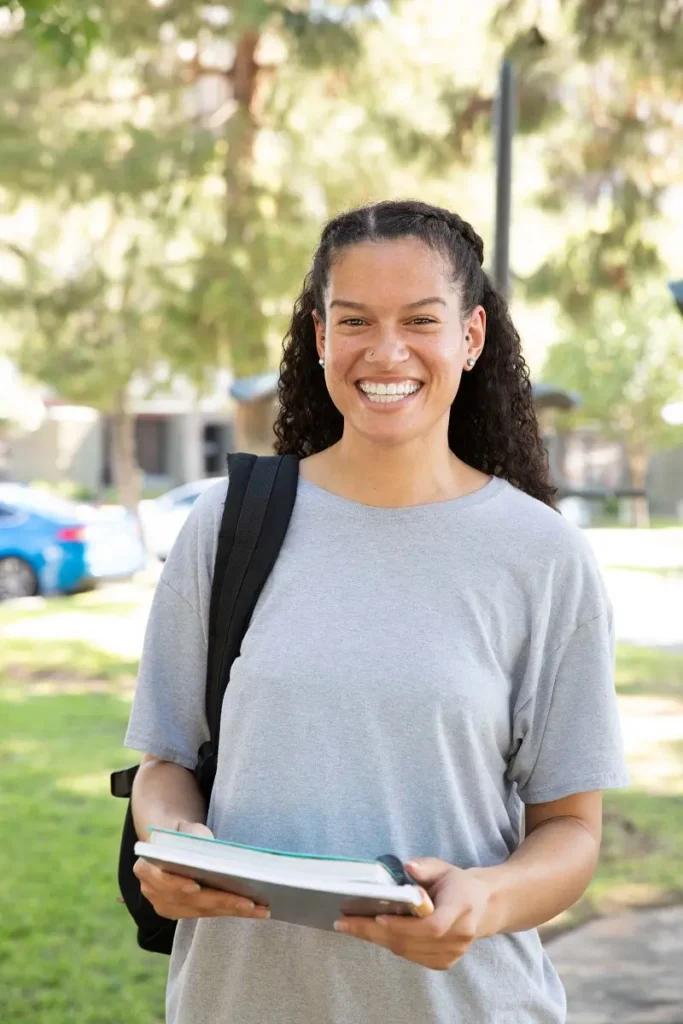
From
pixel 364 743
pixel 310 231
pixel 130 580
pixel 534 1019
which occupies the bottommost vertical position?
pixel 130 580

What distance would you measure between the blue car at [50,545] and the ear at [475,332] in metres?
14.2

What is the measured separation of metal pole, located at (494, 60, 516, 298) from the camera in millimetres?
6887

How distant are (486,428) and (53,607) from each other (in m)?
13.3

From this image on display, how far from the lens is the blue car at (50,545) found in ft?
52.1

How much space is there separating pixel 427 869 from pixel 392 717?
232 mm

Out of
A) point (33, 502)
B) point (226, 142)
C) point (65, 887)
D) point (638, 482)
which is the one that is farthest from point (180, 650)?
point (638, 482)

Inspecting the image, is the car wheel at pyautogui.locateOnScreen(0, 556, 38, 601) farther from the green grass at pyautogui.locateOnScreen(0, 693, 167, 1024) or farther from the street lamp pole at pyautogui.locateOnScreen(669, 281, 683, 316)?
the street lamp pole at pyautogui.locateOnScreen(669, 281, 683, 316)

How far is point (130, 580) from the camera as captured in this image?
1816 centimetres

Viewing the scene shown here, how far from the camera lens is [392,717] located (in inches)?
73.5

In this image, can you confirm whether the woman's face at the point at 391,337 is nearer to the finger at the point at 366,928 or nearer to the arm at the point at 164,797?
the arm at the point at 164,797

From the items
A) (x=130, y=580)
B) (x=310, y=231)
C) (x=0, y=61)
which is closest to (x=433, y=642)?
(x=310, y=231)

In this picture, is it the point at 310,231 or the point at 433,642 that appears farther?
the point at 310,231

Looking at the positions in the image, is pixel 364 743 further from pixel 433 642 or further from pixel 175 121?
pixel 175 121

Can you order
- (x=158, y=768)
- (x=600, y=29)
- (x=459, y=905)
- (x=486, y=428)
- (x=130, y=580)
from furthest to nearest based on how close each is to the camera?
1. (x=130, y=580)
2. (x=600, y=29)
3. (x=486, y=428)
4. (x=158, y=768)
5. (x=459, y=905)
